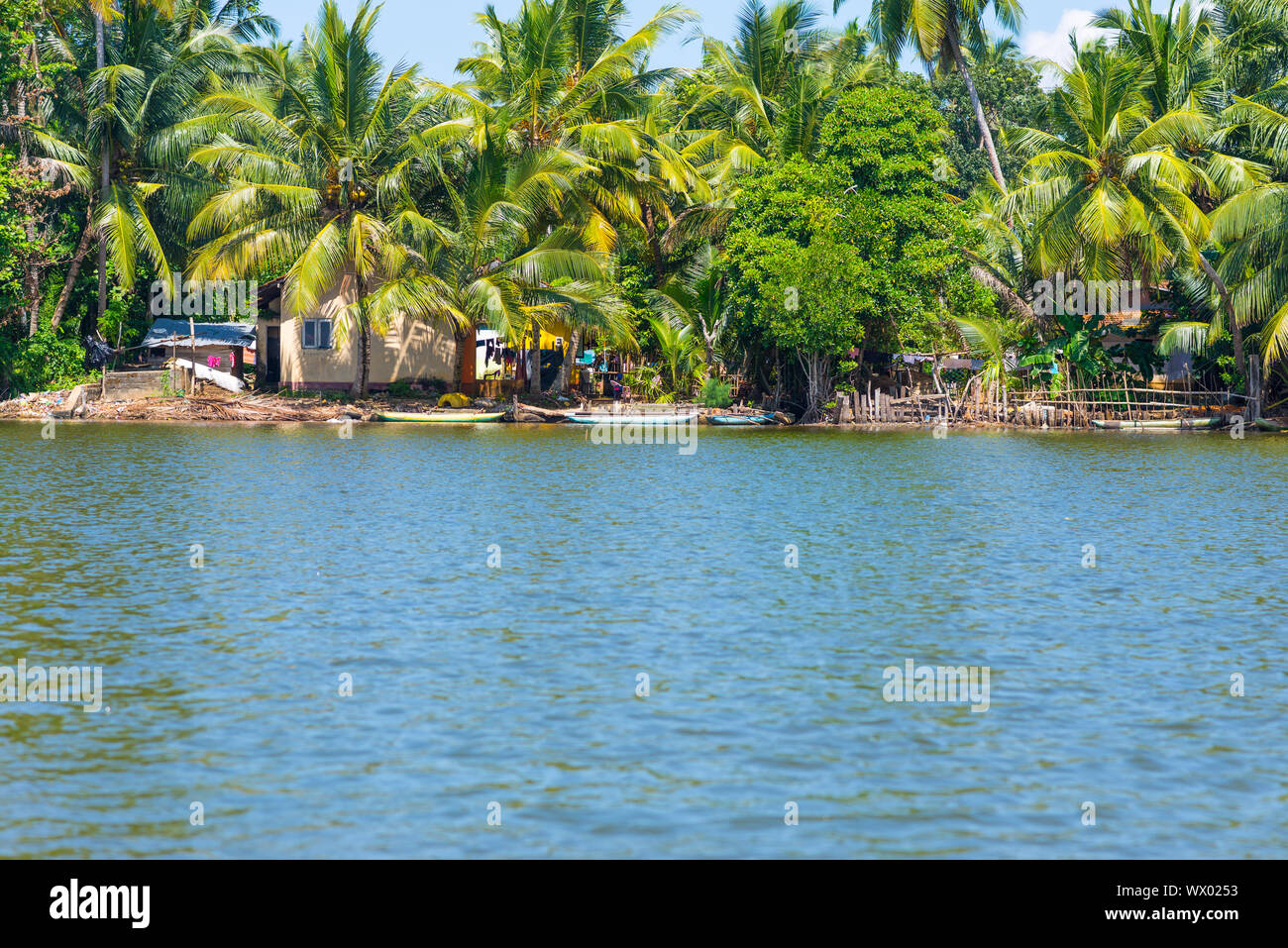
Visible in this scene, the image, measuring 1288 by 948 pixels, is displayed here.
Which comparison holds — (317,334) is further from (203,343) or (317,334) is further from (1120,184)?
(1120,184)

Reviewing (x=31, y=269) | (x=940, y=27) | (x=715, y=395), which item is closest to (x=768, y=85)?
(x=940, y=27)

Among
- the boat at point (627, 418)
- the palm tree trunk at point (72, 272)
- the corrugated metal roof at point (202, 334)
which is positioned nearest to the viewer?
the boat at point (627, 418)

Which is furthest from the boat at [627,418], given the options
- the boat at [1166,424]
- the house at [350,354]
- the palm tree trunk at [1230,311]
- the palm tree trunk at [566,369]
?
the palm tree trunk at [1230,311]

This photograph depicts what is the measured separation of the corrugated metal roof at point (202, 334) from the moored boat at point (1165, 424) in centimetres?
2993

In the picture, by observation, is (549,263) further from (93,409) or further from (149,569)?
(149,569)

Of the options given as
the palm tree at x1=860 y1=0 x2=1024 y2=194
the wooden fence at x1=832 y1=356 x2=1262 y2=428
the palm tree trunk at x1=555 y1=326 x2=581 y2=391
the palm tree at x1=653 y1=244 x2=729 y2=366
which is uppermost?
the palm tree at x1=860 y1=0 x2=1024 y2=194

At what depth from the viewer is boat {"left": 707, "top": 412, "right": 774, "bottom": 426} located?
46125 millimetres

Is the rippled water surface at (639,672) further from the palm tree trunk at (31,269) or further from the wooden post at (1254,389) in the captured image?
the palm tree trunk at (31,269)

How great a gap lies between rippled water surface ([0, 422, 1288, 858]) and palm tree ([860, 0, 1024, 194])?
30.3 meters

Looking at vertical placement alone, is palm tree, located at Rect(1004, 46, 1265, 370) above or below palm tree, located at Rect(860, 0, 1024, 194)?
below

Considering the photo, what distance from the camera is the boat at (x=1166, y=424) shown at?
43062 millimetres

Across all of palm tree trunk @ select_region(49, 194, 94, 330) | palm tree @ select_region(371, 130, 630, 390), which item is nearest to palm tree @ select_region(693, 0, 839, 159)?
palm tree @ select_region(371, 130, 630, 390)

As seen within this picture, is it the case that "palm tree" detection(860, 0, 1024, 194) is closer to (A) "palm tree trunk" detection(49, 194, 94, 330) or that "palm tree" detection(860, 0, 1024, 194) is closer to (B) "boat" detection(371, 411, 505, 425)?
(B) "boat" detection(371, 411, 505, 425)

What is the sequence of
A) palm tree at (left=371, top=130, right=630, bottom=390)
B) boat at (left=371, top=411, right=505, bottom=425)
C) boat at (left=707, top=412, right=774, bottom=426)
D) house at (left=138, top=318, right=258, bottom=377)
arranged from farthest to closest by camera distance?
house at (left=138, top=318, right=258, bottom=377) → boat at (left=707, top=412, right=774, bottom=426) → boat at (left=371, top=411, right=505, bottom=425) → palm tree at (left=371, top=130, right=630, bottom=390)
